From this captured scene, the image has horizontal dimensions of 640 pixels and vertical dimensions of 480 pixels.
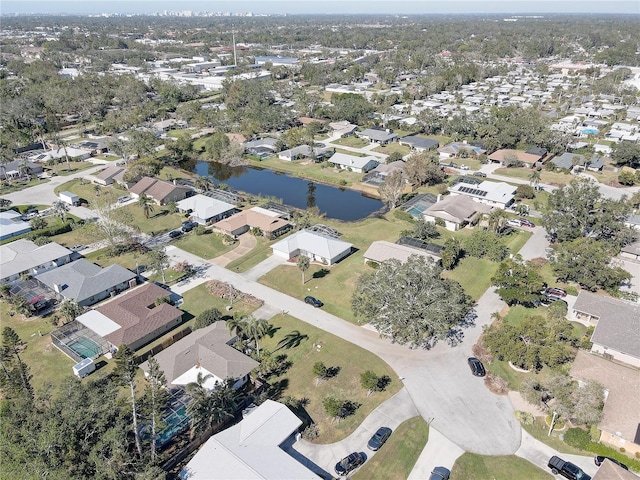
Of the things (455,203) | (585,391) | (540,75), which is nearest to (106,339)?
(585,391)

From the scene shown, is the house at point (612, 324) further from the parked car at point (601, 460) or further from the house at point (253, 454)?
the house at point (253, 454)

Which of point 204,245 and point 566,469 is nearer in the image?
point 566,469

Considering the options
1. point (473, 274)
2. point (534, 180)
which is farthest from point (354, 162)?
point (473, 274)

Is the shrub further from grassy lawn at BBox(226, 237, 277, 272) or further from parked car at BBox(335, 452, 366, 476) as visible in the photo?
grassy lawn at BBox(226, 237, 277, 272)

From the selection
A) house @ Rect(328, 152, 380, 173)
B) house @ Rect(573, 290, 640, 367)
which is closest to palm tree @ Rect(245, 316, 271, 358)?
house @ Rect(573, 290, 640, 367)

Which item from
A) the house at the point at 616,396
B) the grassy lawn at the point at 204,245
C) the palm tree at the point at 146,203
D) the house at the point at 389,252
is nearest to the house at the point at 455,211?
the house at the point at 389,252

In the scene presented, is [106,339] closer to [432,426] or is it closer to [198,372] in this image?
[198,372]

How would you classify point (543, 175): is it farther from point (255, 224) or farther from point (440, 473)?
point (440, 473)
